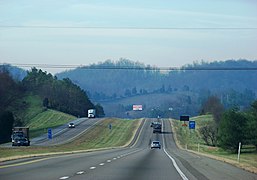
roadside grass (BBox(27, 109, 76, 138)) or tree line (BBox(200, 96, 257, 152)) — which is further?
roadside grass (BBox(27, 109, 76, 138))

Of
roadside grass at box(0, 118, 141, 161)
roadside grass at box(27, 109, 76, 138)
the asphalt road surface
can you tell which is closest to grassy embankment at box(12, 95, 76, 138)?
roadside grass at box(27, 109, 76, 138)

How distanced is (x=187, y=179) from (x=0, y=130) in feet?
276

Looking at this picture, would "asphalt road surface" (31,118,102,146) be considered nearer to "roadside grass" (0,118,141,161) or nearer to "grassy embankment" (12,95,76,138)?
"roadside grass" (0,118,141,161)

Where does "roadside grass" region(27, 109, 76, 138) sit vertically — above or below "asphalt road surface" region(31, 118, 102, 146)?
above

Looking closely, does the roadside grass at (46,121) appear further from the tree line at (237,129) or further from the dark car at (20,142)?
the tree line at (237,129)

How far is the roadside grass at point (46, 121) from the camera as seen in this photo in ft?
457

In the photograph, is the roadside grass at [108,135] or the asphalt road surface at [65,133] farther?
the asphalt road surface at [65,133]

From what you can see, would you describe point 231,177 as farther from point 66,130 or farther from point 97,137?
point 66,130

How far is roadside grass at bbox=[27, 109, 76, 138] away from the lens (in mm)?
139413

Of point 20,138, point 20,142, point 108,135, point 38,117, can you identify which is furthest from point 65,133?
point 20,142

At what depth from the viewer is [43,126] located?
14438 cm

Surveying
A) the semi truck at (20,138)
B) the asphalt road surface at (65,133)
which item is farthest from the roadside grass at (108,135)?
the semi truck at (20,138)

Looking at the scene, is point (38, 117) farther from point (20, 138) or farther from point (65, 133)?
point (20, 138)

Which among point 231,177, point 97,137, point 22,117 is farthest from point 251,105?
point 231,177
